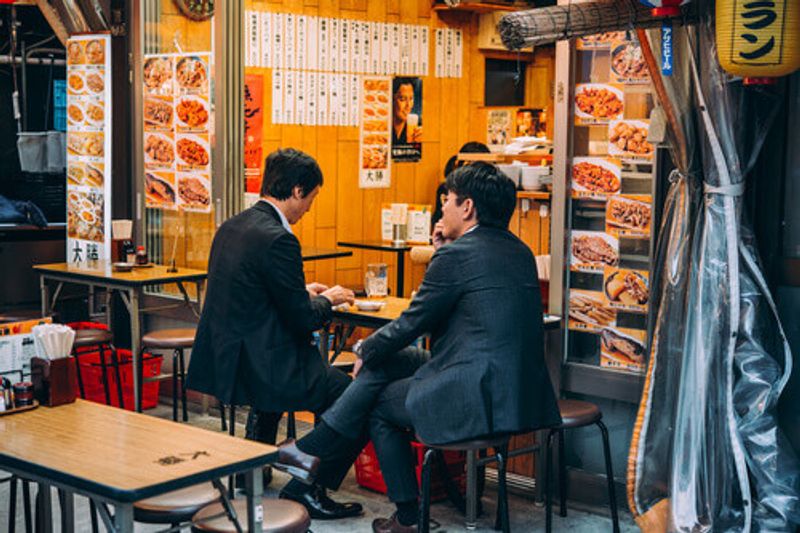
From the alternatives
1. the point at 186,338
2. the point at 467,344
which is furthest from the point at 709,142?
the point at 186,338

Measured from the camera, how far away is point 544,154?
7.21 m

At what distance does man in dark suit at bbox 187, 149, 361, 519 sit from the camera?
4.60 metres

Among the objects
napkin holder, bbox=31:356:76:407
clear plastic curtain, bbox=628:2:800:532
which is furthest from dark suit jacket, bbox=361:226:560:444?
napkin holder, bbox=31:356:76:407

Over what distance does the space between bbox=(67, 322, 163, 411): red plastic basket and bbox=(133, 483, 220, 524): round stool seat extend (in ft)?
10.9

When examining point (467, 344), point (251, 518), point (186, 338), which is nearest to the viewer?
point (251, 518)

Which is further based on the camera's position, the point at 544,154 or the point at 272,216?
the point at 544,154

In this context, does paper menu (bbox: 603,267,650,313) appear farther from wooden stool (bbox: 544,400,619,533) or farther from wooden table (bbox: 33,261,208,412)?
wooden table (bbox: 33,261,208,412)

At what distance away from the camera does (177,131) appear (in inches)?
278

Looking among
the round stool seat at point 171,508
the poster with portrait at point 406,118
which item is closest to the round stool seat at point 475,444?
the round stool seat at point 171,508

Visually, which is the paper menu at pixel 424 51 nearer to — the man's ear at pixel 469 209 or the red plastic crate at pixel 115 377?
the red plastic crate at pixel 115 377

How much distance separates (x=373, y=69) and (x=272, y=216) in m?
4.28

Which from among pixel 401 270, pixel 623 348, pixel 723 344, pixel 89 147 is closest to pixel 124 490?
pixel 723 344

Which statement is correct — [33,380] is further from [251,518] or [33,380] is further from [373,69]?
[373,69]

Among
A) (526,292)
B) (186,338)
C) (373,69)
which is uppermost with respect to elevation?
(373,69)
